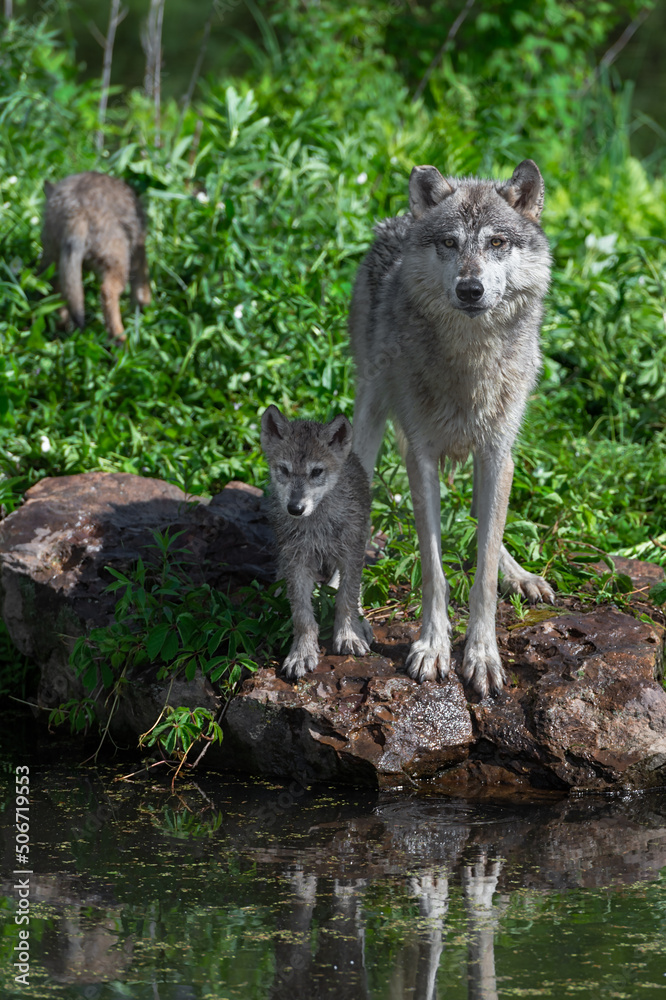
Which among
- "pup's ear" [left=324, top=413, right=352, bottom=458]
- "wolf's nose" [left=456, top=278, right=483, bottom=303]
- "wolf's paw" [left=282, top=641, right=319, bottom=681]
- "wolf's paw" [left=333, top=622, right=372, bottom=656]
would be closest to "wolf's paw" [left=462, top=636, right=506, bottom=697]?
"wolf's paw" [left=333, top=622, right=372, bottom=656]

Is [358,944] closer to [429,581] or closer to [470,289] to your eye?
[429,581]

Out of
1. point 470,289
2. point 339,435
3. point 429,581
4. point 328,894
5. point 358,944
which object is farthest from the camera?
point 339,435

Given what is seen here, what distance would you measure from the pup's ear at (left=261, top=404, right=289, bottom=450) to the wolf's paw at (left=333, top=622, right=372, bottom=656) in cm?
88

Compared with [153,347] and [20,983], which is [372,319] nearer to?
[153,347]

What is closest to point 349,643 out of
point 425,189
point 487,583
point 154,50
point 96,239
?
point 487,583

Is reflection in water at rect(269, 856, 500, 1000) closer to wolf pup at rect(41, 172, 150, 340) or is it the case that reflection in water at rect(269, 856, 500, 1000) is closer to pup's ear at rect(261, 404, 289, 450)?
pup's ear at rect(261, 404, 289, 450)

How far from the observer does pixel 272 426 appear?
15.4 feet

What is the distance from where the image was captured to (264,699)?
4.32 m

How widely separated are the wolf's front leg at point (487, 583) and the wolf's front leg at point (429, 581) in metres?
0.11

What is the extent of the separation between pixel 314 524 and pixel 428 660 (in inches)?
29.3

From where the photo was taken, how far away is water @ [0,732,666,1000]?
281 centimetres

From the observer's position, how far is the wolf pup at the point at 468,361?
4258 mm

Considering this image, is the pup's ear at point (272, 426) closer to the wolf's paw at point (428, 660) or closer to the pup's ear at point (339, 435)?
the pup's ear at point (339, 435)

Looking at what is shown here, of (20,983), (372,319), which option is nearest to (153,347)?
(372,319)
